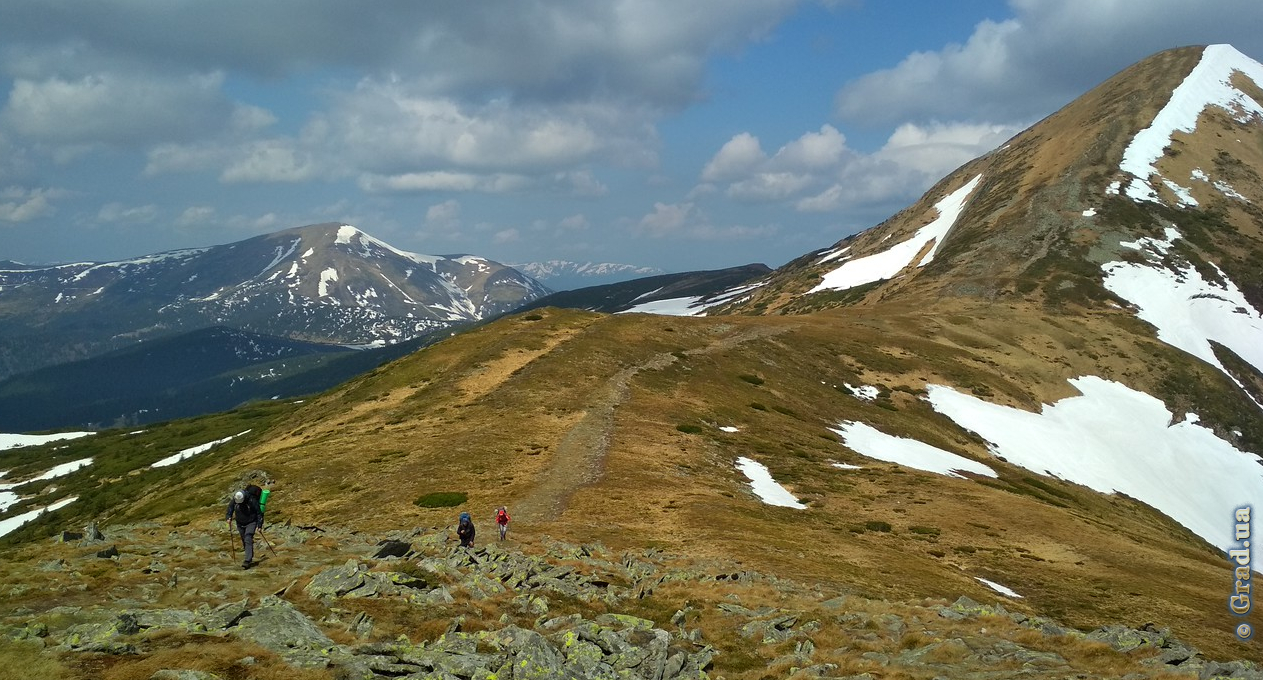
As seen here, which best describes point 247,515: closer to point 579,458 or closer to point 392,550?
point 392,550

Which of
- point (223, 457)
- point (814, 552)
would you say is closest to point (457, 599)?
point (814, 552)

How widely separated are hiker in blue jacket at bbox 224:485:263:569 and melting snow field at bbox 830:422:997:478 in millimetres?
54768

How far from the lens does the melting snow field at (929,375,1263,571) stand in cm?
8731

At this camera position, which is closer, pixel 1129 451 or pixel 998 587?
pixel 998 587

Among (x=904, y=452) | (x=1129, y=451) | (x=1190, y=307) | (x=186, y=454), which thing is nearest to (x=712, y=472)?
(x=904, y=452)

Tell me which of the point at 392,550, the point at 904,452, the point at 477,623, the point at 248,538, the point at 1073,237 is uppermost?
the point at 1073,237

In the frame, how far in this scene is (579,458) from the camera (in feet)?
161

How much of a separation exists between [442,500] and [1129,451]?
102203mm

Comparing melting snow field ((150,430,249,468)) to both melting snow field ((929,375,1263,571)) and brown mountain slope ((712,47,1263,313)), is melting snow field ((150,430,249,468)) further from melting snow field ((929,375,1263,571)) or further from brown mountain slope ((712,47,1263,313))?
brown mountain slope ((712,47,1263,313))

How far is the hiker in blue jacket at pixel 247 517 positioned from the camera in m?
25.1

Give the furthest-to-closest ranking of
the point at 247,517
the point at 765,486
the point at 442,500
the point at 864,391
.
Result: 1. the point at 864,391
2. the point at 765,486
3. the point at 442,500
4. the point at 247,517

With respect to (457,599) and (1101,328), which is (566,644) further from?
(1101,328)

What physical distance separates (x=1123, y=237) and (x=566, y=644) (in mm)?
197760

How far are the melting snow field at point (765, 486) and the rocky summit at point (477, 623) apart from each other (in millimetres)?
17655
